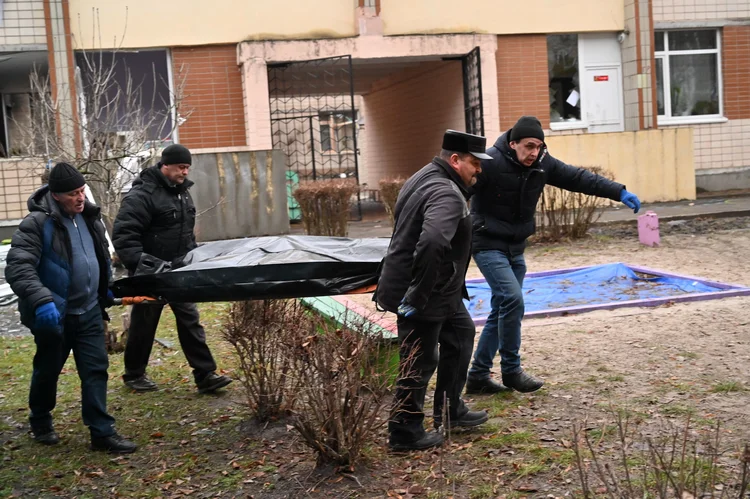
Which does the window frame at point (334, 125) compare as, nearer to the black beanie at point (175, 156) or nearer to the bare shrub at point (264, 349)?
the black beanie at point (175, 156)

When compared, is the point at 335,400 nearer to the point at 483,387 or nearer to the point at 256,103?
the point at 483,387

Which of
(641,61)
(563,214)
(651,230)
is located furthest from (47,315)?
(641,61)

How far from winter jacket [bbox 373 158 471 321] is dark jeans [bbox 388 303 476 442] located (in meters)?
0.13

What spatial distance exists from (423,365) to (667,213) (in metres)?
11.9

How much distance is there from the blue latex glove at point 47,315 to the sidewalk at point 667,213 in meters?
9.15

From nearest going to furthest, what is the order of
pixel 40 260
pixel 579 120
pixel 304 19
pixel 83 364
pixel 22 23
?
pixel 40 260 → pixel 83 364 → pixel 22 23 → pixel 304 19 → pixel 579 120

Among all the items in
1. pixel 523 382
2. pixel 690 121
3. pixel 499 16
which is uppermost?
pixel 499 16

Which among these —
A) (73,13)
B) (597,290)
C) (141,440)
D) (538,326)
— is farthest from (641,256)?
(73,13)

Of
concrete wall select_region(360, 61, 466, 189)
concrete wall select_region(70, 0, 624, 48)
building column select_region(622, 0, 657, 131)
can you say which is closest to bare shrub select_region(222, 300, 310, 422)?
concrete wall select_region(70, 0, 624, 48)

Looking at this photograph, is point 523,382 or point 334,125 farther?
point 334,125

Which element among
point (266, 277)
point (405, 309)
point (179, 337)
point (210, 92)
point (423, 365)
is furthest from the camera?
point (210, 92)

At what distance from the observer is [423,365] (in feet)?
15.3

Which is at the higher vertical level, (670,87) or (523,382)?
(670,87)

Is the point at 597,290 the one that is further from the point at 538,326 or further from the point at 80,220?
the point at 80,220
